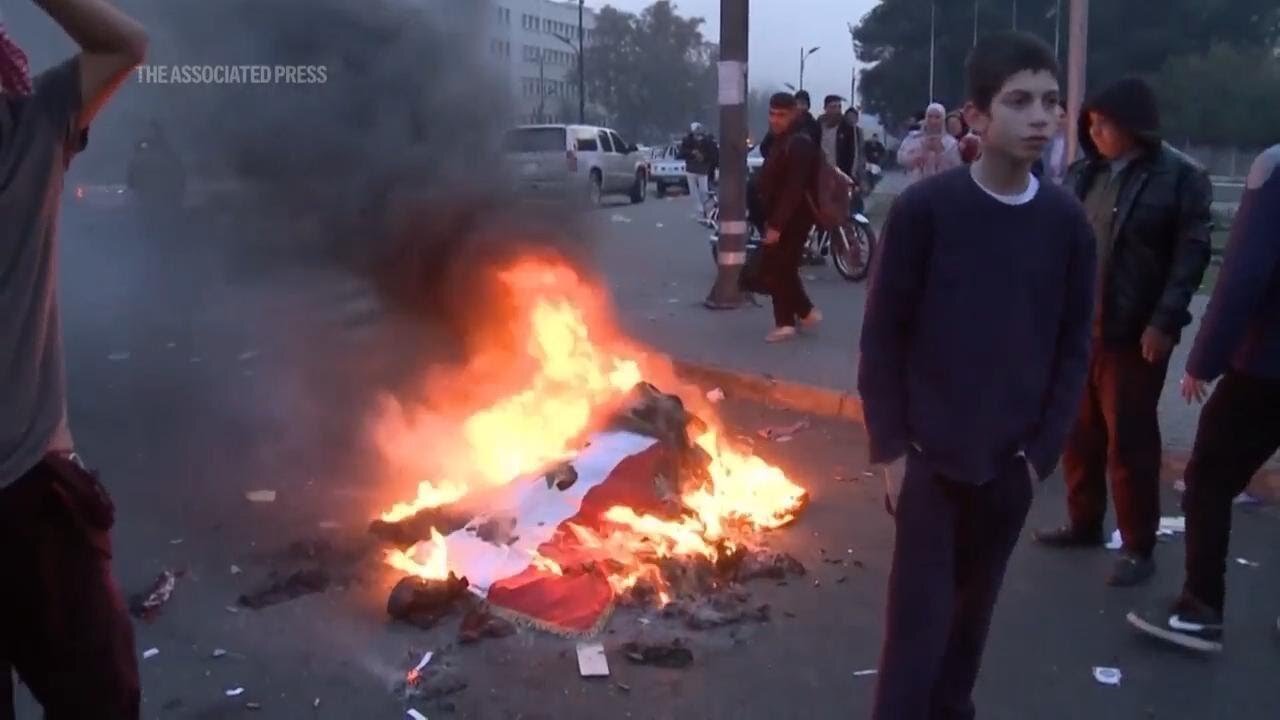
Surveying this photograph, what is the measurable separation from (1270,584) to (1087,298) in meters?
2.61

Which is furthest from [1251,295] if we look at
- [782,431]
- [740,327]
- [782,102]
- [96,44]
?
[740,327]

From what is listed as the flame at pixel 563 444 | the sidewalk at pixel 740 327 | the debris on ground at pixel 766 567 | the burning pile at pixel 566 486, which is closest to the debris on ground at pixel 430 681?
the burning pile at pixel 566 486

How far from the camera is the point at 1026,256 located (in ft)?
9.44

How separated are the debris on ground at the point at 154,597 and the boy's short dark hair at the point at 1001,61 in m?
3.53

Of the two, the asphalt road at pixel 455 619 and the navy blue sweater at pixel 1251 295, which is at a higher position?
the navy blue sweater at pixel 1251 295

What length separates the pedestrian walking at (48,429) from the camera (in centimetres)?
239

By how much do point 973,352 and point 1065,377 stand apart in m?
0.30

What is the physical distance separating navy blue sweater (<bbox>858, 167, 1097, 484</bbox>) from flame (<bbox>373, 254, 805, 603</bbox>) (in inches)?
75.5

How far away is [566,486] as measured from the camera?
5230 millimetres

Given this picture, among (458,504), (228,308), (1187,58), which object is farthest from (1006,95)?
(1187,58)

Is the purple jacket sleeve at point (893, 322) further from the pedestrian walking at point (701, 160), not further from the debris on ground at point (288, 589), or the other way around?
the pedestrian walking at point (701, 160)

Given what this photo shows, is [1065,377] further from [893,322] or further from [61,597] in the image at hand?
[61,597]

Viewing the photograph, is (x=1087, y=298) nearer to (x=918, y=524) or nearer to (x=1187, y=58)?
(x=918, y=524)

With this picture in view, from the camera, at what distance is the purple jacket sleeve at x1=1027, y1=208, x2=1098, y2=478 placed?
118 inches
